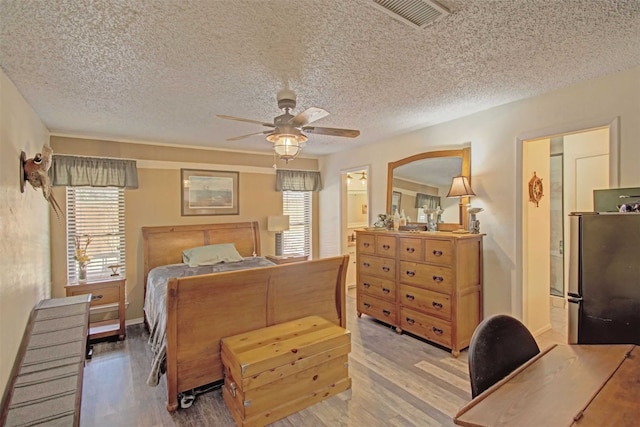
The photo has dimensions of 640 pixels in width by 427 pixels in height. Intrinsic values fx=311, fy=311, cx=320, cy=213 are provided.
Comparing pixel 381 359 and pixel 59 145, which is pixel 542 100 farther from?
pixel 59 145

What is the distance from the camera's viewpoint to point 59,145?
12.9 feet

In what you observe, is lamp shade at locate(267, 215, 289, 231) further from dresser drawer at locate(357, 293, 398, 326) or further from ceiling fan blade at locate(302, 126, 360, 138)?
ceiling fan blade at locate(302, 126, 360, 138)

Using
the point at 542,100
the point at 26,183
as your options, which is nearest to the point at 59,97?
the point at 26,183

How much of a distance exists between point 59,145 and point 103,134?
0.52m

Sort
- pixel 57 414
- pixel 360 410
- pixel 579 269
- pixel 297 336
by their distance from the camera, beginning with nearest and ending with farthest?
1. pixel 57 414
2. pixel 579 269
3. pixel 360 410
4. pixel 297 336

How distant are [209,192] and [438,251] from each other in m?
3.51

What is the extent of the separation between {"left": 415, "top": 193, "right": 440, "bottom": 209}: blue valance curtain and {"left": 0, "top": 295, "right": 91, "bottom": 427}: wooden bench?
3744 millimetres

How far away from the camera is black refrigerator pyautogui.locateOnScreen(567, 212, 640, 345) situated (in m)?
1.97

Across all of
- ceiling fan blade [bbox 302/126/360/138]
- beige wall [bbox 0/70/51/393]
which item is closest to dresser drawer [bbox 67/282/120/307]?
beige wall [bbox 0/70/51/393]

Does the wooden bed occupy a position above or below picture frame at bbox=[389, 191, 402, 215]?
below

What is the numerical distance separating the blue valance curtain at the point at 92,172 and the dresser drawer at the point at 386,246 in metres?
3.41

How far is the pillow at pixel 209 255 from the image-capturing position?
427 cm

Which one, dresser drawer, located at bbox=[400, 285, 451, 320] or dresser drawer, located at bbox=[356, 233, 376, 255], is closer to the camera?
dresser drawer, located at bbox=[400, 285, 451, 320]

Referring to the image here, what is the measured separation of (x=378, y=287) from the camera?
4.07 metres
